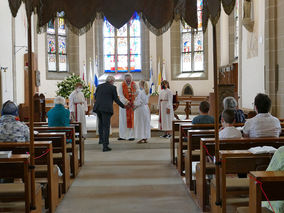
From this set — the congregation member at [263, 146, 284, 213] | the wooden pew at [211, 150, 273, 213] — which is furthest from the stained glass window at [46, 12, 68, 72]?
the congregation member at [263, 146, 284, 213]

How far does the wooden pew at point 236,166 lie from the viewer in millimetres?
3400

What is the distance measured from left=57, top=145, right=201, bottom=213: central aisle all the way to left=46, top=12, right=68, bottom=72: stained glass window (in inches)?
411

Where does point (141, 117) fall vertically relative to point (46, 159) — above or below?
above

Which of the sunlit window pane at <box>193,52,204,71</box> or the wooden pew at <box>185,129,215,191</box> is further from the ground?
the sunlit window pane at <box>193,52,204,71</box>

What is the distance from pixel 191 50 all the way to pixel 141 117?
9.39 m

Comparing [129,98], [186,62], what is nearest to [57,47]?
[186,62]

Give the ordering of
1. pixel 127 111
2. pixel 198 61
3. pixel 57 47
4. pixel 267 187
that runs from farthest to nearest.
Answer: pixel 198 61 → pixel 57 47 → pixel 127 111 → pixel 267 187

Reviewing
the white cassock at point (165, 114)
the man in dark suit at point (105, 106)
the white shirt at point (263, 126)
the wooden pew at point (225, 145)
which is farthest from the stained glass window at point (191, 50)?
the wooden pew at point (225, 145)

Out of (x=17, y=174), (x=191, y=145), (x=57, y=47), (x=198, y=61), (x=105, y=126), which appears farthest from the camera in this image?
(x=198, y=61)

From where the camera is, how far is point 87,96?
15.4 m

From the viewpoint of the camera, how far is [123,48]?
18.6m

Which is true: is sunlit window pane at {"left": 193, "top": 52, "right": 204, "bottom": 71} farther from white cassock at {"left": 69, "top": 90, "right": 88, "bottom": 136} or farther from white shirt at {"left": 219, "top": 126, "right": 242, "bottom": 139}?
white shirt at {"left": 219, "top": 126, "right": 242, "bottom": 139}

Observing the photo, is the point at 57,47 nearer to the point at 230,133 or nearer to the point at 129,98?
the point at 129,98

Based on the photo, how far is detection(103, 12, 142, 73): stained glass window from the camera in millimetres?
18500
